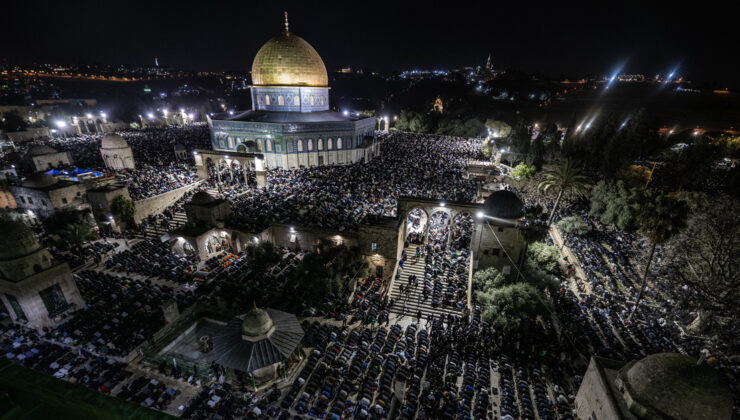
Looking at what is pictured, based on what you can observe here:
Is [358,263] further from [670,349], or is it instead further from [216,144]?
[216,144]

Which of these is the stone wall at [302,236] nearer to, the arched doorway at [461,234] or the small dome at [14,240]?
the arched doorway at [461,234]

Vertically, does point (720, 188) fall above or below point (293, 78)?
below

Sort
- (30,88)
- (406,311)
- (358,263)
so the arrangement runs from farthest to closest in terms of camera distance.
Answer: (30,88)
(358,263)
(406,311)

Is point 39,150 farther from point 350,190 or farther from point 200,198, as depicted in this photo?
point 350,190

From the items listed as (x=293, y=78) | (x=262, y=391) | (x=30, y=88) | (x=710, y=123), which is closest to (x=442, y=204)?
(x=262, y=391)

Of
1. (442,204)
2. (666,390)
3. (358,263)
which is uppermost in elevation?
(442,204)

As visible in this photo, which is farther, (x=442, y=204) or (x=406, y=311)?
(x=442, y=204)

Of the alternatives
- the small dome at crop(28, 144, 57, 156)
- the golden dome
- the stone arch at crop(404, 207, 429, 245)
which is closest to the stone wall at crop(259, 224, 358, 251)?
the stone arch at crop(404, 207, 429, 245)
